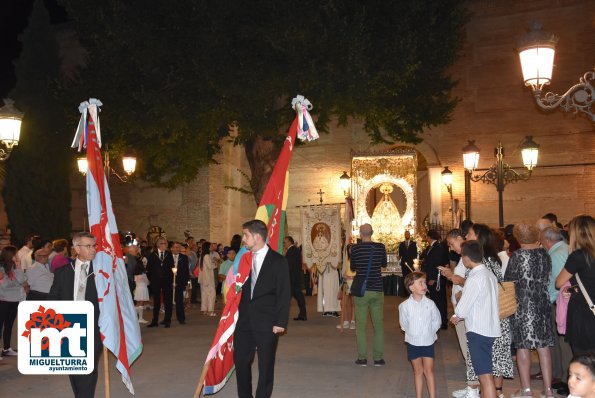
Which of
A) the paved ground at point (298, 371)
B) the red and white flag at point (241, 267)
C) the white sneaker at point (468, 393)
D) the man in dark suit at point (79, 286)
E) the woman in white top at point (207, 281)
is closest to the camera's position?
the man in dark suit at point (79, 286)

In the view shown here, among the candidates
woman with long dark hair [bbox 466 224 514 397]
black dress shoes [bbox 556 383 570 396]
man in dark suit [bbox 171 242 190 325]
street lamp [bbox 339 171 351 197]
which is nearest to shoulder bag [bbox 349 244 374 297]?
woman with long dark hair [bbox 466 224 514 397]

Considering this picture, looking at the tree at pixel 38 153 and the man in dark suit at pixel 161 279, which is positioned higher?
the tree at pixel 38 153

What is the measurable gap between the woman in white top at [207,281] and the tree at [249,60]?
2.30 meters

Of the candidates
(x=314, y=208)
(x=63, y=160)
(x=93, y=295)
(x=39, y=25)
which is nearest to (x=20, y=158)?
(x=63, y=160)

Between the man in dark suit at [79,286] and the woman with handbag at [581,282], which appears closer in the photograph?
the man in dark suit at [79,286]

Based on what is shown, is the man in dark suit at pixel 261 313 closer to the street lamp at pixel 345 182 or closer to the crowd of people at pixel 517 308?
the crowd of people at pixel 517 308

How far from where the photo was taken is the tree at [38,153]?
23016 millimetres

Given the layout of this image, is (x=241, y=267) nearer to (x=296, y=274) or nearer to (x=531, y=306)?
(x=531, y=306)

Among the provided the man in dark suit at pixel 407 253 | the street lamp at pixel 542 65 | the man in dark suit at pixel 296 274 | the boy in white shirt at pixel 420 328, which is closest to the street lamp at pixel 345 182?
the man in dark suit at pixel 407 253

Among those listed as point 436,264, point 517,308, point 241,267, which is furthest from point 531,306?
point 436,264

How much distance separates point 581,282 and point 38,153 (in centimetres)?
2128

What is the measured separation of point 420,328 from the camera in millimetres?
6730

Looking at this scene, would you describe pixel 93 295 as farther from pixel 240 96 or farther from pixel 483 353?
pixel 240 96

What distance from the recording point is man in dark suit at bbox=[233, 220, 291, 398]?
639 centimetres
